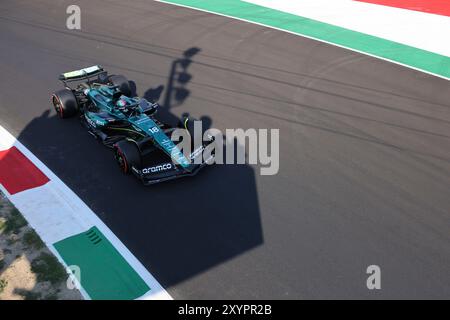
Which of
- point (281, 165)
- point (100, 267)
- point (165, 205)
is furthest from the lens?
point (281, 165)

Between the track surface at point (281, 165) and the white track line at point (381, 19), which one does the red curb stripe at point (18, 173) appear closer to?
the track surface at point (281, 165)

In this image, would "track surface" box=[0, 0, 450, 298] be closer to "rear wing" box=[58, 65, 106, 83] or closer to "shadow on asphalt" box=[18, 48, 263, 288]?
"shadow on asphalt" box=[18, 48, 263, 288]

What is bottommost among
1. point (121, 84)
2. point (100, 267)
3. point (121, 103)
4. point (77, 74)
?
point (100, 267)

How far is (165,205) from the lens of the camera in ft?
26.0

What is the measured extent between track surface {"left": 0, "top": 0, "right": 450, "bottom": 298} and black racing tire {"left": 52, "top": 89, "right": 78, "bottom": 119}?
1.21ft

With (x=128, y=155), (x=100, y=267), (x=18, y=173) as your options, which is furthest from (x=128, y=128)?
(x=100, y=267)

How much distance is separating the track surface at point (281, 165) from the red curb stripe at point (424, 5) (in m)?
6.32

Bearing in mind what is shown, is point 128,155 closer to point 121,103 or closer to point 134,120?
point 134,120

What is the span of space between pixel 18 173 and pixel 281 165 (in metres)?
5.48

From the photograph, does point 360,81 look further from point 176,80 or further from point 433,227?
point 433,227

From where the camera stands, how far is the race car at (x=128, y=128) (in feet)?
27.4

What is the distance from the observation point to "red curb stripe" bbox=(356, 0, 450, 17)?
60.4 ft

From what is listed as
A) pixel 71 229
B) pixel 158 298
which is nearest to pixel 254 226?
pixel 158 298

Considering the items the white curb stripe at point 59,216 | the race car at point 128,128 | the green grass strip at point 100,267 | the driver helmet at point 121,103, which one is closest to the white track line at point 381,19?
the race car at point 128,128
